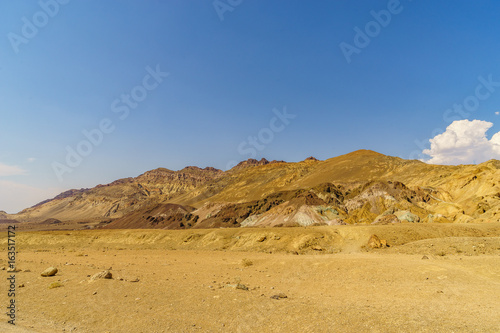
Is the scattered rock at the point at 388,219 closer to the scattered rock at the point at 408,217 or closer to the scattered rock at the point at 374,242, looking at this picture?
the scattered rock at the point at 408,217

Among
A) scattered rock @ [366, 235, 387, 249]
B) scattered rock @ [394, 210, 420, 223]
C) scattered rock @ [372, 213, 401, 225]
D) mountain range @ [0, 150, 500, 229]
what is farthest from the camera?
mountain range @ [0, 150, 500, 229]

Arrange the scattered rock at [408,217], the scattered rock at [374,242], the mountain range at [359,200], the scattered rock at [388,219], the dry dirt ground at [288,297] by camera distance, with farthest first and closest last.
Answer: the mountain range at [359,200]
the scattered rock at [408,217]
the scattered rock at [388,219]
the scattered rock at [374,242]
the dry dirt ground at [288,297]

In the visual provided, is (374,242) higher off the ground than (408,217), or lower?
lower

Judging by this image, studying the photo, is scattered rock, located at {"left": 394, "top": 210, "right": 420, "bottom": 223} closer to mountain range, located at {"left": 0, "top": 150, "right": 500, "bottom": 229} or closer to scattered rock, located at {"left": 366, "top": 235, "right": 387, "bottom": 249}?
mountain range, located at {"left": 0, "top": 150, "right": 500, "bottom": 229}

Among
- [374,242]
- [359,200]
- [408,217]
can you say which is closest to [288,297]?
[374,242]

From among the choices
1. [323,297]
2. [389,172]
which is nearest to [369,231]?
[323,297]

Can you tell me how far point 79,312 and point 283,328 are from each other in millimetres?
7043

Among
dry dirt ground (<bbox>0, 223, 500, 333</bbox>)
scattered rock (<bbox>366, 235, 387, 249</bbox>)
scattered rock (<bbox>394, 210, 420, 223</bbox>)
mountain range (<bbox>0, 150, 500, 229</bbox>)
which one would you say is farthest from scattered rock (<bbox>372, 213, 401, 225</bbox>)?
dry dirt ground (<bbox>0, 223, 500, 333</bbox>)

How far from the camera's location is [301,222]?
4503 cm

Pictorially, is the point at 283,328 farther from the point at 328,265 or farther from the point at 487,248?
the point at 487,248

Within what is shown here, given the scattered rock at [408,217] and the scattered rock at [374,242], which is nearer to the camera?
the scattered rock at [374,242]

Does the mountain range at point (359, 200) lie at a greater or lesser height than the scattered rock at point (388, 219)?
greater

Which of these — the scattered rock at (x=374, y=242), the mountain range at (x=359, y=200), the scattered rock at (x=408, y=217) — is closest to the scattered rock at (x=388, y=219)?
the mountain range at (x=359, y=200)

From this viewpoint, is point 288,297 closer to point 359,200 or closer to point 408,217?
point 408,217
